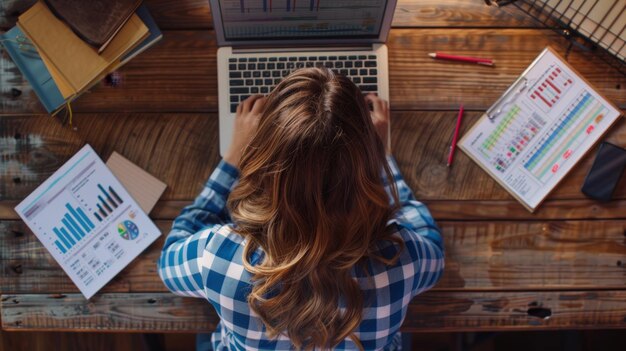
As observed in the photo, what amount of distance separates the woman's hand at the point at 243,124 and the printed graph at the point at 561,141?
0.59 metres

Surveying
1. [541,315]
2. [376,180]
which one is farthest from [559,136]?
[376,180]

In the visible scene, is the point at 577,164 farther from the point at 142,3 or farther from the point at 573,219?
the point at 142,3

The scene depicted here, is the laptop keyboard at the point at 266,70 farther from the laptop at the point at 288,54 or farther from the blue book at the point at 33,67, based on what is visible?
the blue book at the point at 33,67

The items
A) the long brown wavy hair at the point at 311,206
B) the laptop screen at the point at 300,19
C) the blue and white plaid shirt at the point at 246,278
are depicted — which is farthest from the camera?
the laptop screen at the point at 300,19

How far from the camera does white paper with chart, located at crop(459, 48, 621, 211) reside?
3.88 ft

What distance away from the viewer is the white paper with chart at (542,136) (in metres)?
1.18

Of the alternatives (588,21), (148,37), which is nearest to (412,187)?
(588,21)

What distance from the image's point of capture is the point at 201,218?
1.12 meters

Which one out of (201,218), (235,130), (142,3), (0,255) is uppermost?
(142,3)

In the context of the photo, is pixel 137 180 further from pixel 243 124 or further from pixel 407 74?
pixel 407 74

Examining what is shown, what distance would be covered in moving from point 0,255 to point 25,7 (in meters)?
0.53

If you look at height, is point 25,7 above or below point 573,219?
above

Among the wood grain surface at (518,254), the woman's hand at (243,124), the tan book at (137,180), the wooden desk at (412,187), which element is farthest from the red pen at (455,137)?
the tan book at (137,180)

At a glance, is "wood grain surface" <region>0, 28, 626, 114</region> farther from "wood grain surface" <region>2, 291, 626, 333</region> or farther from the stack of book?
"wood grain surface" <region>2, 291, 626, 333</region>
